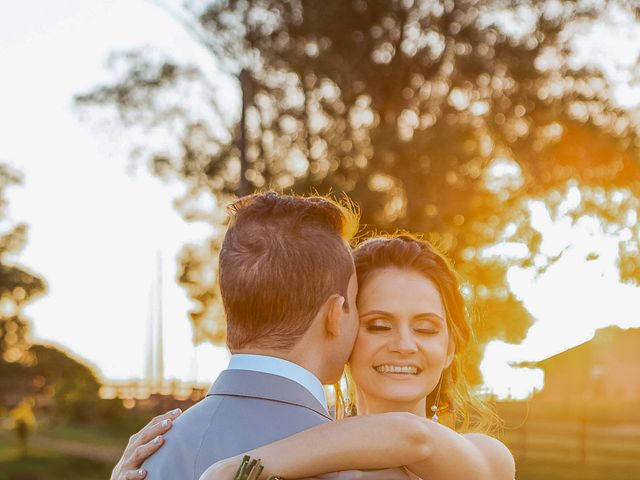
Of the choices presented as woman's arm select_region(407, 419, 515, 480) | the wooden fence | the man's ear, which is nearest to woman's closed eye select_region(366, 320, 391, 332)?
woman's arm select_region(407, 419, 515, 480)

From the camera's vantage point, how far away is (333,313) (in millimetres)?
2934

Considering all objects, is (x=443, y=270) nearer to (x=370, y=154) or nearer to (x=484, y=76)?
(x=370, y=154)

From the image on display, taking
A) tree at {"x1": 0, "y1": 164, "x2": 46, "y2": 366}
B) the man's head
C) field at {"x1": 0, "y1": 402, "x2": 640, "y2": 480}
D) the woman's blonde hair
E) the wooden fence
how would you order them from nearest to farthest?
the man's head → the woman's blonde hair → field at {"x1": 0, "y1": 402, "x2": 640, "y2": 480} → the wooden fence → tree at {"x1": 0, "y1": 164, "x2": 46, "y2": 366}

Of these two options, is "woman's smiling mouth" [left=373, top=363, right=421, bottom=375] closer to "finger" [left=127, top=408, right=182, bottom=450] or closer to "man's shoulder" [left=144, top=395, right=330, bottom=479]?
"finger" [left=127, top=408, right=182, bottom=450]

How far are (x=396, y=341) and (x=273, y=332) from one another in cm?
126

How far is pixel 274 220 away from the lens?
9.71 ft

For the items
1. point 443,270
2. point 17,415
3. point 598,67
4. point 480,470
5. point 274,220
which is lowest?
point 480,470

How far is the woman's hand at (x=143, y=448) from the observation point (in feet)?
9.32

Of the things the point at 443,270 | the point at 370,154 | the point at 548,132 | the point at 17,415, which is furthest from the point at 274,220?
the point at 17,415

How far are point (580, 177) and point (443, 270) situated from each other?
22.7m

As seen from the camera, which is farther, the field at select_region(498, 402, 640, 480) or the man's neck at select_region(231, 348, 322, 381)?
the field at select_region(498, 402, 640, 480)

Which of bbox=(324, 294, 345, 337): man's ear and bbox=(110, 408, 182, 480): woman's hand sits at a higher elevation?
bbox=(324, 294, 345, 337): man's ear

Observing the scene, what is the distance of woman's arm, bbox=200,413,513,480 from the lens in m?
2.66

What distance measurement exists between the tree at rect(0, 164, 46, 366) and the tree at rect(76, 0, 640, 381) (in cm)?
2707
